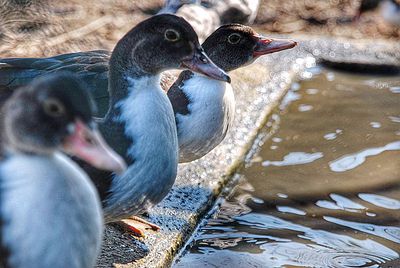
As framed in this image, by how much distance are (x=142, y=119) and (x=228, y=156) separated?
174cm

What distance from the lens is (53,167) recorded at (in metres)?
2.98

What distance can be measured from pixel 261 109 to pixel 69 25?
2.08 m

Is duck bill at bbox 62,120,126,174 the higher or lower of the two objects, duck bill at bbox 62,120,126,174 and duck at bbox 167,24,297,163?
the higher

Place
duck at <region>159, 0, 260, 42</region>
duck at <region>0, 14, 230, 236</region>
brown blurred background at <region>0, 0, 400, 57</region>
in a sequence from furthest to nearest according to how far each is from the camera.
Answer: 1. brown blurred background at <region>0, 0, 400, 57</region>
2. duck at <region>159, 0, 260, 42</region>
3. duck at <region>0, 14, 230, 236</region>

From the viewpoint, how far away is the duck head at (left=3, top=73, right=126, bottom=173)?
9.60 feet

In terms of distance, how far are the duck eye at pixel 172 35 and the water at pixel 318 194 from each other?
1131mm

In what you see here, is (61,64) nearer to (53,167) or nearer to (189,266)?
(189,266)

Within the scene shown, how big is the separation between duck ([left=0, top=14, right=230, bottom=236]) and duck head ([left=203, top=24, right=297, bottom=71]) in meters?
0.90

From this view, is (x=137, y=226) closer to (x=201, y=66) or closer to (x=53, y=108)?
(x=201, y=66)

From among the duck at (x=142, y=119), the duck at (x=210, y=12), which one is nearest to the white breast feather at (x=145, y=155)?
the duck at (x=142, y=119)

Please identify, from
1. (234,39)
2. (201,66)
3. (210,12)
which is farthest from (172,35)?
(210,12)

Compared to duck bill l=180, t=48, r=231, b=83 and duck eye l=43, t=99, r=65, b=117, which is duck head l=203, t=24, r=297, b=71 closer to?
duck bill l=180, t=48, r=231, b=83

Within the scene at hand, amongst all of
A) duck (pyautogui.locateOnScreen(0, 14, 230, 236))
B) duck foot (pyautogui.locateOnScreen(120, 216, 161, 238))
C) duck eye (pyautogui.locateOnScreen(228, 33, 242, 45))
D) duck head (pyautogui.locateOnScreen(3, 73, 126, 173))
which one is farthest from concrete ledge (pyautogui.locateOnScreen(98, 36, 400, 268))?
duck head (pyautogui.locateOnScreen(3, 73, 126, 173))

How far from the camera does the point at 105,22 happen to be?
7910 millimetres
